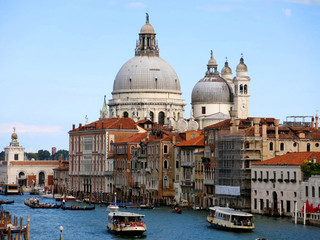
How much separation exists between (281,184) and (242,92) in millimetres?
59616

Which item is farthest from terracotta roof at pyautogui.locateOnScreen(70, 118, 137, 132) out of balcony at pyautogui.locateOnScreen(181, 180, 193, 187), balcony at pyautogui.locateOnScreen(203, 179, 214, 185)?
balcony at pyautogui.locateOnScreen(203, 179, 214, 185)

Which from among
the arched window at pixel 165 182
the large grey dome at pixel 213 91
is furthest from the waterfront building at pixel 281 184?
the large grey dome at pixel 213 91

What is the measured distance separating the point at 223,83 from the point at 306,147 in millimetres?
52035

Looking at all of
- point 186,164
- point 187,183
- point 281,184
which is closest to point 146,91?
point 186,164

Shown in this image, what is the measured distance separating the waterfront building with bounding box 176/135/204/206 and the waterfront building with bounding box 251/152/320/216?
12274mm

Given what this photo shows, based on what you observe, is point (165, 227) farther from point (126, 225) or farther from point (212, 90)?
point (212, 90)

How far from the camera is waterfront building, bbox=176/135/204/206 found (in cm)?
10581

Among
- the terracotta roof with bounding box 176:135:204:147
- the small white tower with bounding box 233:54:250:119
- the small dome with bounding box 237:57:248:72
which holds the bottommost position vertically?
the terracotta roof with bounding box 176:135:204:147

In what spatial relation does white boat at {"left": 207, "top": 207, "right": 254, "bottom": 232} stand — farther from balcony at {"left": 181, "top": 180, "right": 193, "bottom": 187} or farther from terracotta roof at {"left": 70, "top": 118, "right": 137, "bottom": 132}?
terracotta roof at {"left": 70, "top": 118, "right": 137, "bottom": 132}

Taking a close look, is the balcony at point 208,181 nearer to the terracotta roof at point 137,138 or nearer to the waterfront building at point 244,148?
the waterfront building at point 244,148

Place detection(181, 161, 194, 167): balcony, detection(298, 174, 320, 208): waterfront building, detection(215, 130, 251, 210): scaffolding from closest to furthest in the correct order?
detection(298, 174, 320, 208): waterfront building
detection(215, 130, 251, 210): scaffolding
detection(181, 161, 194, 167): balcony

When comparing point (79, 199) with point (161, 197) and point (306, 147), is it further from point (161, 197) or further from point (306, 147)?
point (306, 147)

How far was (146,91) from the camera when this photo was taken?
157250mm

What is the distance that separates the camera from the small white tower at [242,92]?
5770 inches
